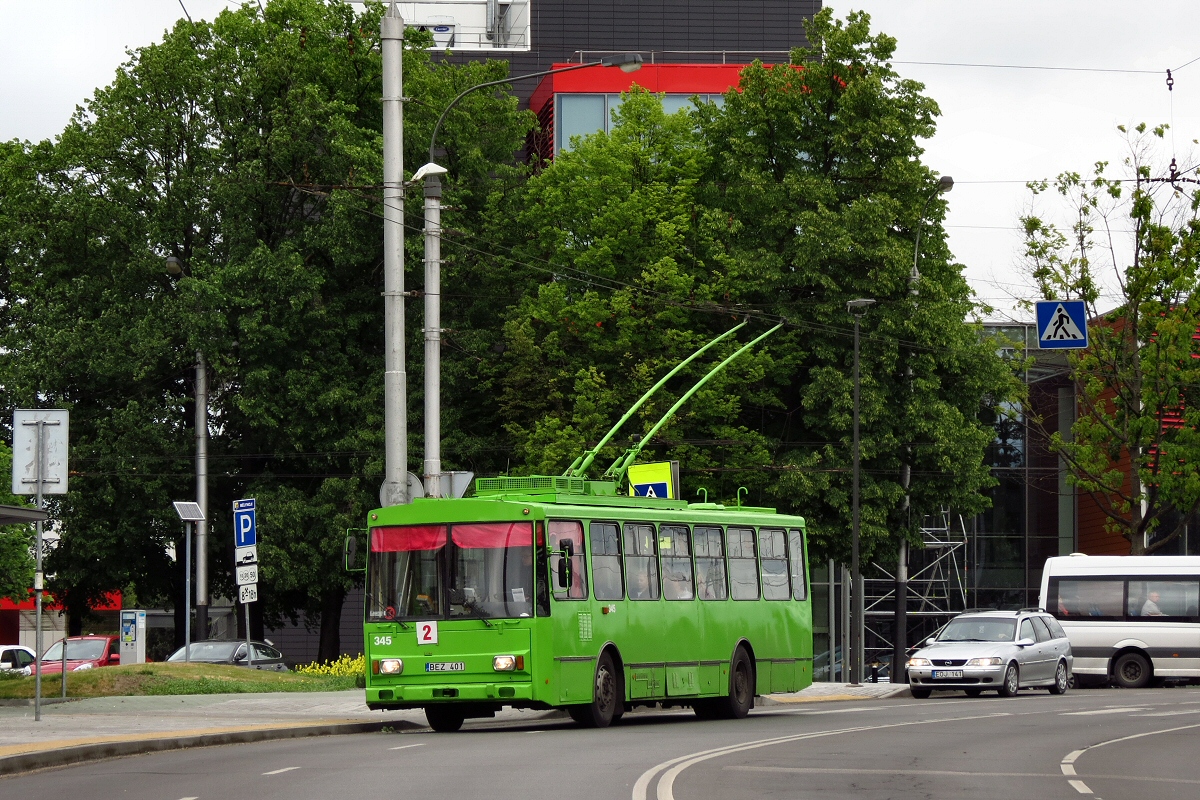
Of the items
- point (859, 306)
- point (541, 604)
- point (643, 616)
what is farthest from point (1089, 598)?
point (541, 604)

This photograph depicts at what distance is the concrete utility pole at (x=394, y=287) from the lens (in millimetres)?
24891

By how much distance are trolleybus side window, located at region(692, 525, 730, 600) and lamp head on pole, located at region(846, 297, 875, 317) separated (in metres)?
Answer: 15.9

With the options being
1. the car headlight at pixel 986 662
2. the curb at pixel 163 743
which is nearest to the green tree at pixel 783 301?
the car headlight at pixel 986 662

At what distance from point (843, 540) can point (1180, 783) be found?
26.4 meters

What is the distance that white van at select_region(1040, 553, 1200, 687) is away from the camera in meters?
36.4

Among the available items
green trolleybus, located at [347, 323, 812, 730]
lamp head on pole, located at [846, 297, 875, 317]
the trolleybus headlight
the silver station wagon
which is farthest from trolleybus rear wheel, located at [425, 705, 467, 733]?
lamp head on pole, located at [846, 297, 875, 317]

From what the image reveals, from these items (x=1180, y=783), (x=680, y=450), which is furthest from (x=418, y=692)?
(x=680, y=450)

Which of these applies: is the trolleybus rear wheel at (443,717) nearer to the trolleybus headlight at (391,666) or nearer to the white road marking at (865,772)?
the trolleybus headlight at (391,666)

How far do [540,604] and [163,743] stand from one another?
4687mm

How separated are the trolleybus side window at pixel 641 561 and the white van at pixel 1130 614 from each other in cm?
1732

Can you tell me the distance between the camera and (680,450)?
41.3 metres

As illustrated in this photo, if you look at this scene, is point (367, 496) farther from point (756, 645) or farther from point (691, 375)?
point (756, 645)

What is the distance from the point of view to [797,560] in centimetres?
2661

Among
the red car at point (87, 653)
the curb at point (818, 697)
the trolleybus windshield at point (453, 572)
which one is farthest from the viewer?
the red car at point (87, 653)
